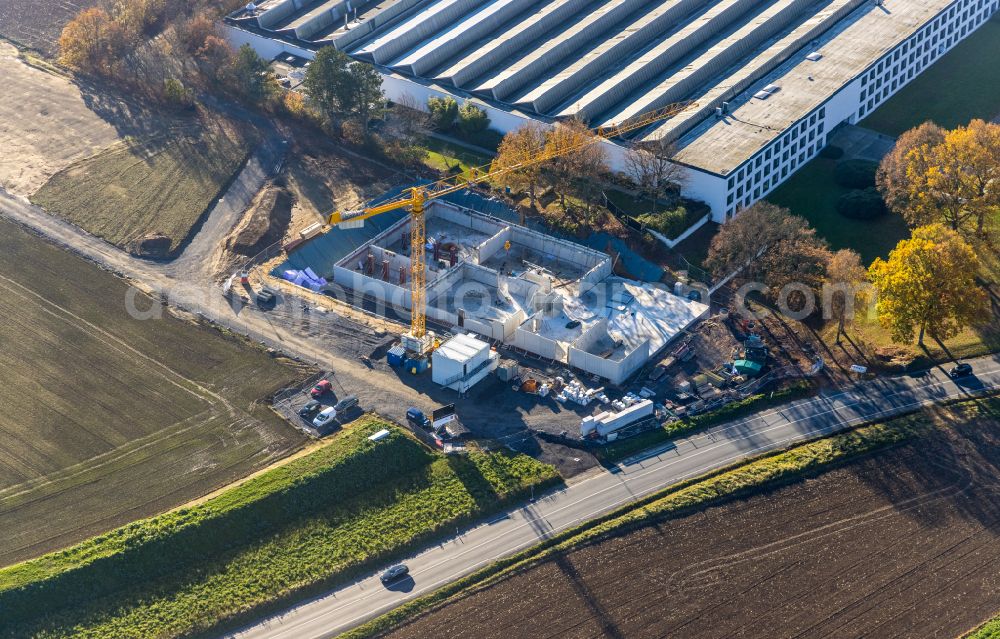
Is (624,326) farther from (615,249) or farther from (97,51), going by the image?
(97,51)

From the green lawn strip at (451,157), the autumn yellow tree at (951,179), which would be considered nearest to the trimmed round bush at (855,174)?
the autumn yellow tree at (951,179)

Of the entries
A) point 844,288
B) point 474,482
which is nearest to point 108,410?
point 474,482

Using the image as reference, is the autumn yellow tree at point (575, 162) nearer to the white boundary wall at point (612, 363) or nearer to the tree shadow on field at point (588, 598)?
the white boundary wall at point (612, 363)

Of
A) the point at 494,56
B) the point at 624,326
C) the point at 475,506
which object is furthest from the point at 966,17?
the point at 475,506

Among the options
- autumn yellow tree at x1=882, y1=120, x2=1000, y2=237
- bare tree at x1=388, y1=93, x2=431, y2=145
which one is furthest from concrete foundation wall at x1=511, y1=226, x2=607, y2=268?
autumn yellow tree at x1=882, y1=120, x2=1000, y2=237

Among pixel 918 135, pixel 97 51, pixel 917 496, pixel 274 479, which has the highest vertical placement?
pixel 97 51

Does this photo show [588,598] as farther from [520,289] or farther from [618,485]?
[520,289]
